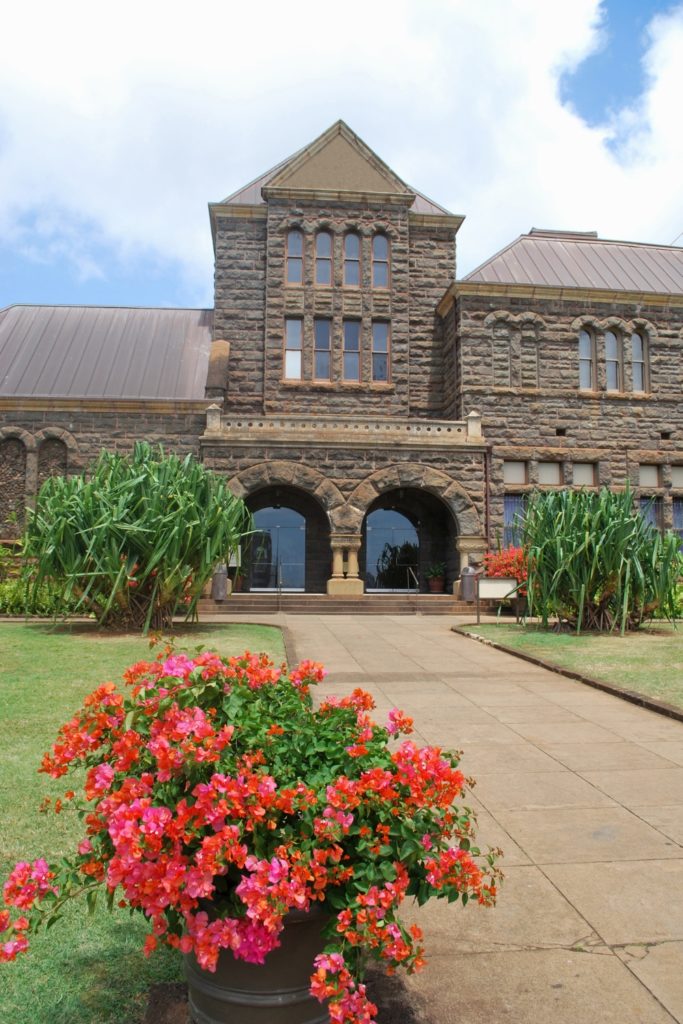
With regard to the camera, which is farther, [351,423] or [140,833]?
[351,423]

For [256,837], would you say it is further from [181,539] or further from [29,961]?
[181,539]

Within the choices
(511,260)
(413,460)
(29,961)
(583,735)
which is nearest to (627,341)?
(511,260)

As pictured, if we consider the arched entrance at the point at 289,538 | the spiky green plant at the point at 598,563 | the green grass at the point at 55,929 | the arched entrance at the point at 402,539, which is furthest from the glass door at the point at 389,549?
the green grass at the point at 55,929

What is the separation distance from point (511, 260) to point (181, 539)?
17.8m

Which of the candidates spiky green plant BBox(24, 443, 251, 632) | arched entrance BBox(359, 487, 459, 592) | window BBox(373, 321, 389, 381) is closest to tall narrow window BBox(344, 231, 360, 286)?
window BBox(373, 321, 389, 381)

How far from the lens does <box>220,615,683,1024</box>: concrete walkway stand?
263 centimetres

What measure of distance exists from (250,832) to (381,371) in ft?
77.6

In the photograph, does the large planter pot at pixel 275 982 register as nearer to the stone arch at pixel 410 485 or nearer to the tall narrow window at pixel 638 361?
the stone arch at pixel 410 485

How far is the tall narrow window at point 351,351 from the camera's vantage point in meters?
25.1

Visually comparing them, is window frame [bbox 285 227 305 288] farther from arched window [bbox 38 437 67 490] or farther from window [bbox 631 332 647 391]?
window [bbox 631 332 647 391]

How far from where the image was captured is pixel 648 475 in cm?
2453

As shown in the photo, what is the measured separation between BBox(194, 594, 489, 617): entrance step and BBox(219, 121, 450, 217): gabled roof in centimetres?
1333

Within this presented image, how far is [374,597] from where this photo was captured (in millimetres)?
20547

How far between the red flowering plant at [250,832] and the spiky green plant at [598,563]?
10.8 meters
